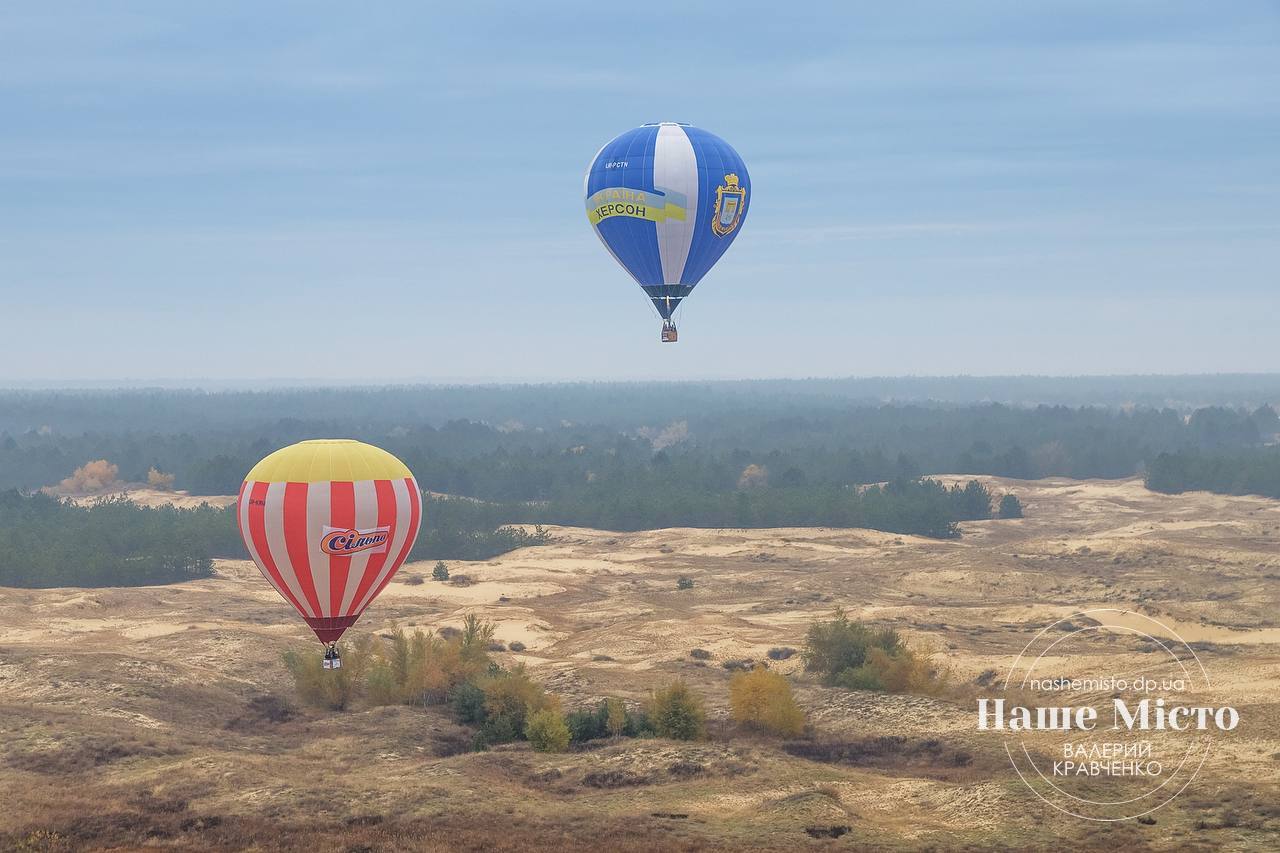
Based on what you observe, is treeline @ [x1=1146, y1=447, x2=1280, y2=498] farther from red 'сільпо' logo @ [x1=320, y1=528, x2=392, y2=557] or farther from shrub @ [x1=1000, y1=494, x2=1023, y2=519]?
red 'сільпо' logo @ [x1=320, y1=528, x2=392, y2=557]

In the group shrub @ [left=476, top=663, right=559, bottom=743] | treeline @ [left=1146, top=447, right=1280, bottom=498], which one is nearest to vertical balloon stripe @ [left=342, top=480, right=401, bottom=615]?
shrub @ [left=476, top=663, right=559, bottom=743]

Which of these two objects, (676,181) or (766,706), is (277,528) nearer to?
(766,706)

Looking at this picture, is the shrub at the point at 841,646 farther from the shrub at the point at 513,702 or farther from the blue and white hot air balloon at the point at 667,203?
the blue and white hot air balloon at the point at 667,203

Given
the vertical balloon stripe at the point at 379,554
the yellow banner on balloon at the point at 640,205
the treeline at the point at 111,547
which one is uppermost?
the yellow banner on balloon at the point at 640,205

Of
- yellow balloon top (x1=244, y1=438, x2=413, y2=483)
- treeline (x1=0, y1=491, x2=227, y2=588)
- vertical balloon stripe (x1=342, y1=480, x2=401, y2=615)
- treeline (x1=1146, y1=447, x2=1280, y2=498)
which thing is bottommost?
treeline (x1=0, y1=491, x2=227, y2=588)

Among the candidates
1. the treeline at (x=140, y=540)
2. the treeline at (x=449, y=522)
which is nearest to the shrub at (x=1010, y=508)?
the treeline at (x=449, y=522)

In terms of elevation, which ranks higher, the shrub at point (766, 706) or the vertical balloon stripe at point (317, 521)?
the vertical balloon stripe at point (317, 521)
